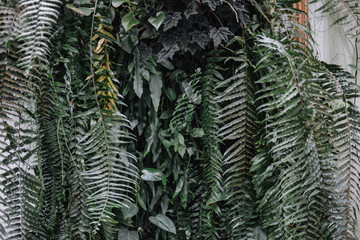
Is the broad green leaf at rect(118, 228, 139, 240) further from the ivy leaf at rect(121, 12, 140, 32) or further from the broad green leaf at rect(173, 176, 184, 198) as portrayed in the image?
the ivy leaf at rect(121, 12, 140, 32)

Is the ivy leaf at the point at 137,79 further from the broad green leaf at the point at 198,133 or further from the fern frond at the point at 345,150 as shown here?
the fern frond at the point at 345,150

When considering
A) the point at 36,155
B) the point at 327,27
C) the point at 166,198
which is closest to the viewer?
the point at 36,155

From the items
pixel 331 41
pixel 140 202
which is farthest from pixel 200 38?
pixel 331 41

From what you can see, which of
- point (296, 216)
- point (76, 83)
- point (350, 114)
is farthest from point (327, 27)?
point (76, 83)

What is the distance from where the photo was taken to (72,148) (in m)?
1.08

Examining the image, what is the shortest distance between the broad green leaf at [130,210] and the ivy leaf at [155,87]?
0.35 meters

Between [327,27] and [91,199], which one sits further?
[327,27]

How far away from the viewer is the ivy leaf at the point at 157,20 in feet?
3.51

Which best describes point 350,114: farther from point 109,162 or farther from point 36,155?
point 36,155

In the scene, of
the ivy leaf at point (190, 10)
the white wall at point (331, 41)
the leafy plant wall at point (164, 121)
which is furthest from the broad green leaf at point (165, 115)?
the white wall at point (331, 41)

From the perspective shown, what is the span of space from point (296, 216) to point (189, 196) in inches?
15.6

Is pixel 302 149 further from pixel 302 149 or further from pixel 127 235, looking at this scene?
Result: pixel 127 235

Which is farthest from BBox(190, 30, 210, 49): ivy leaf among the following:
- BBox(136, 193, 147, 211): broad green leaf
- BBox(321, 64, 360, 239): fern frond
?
BBox(136, 193, 147, 211): broad green leaf

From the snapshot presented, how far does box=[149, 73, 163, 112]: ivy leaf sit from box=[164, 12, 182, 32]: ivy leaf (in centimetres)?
17
